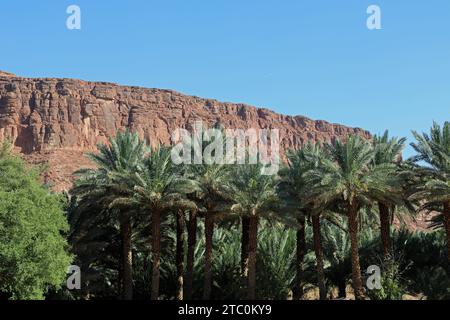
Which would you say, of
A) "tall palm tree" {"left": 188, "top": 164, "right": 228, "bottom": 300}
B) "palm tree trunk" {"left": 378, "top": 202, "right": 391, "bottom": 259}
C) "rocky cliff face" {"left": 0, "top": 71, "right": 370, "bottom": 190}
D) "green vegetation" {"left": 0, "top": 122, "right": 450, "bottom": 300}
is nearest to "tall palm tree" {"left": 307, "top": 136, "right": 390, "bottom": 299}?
"green vegetation" {"left": 0, "top": 122, "right": 450, "bottom": 300}

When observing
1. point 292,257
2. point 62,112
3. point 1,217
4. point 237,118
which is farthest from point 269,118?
point 1,217

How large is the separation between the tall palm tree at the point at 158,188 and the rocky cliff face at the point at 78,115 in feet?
247

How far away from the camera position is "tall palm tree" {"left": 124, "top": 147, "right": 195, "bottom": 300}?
1054 inches

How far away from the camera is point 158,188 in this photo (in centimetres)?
2712

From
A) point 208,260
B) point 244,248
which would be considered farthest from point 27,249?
point 244,248

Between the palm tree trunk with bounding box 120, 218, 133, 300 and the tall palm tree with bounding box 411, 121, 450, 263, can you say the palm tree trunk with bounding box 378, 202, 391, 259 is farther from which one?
the palm tree trunk with bounding box 120, 218, 133, 300

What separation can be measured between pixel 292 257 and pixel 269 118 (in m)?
141

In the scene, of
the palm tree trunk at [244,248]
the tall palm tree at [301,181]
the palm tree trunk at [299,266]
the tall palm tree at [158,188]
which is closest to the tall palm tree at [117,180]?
the tall palm tree at [158,188]

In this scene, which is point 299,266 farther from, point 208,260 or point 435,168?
point 435,168

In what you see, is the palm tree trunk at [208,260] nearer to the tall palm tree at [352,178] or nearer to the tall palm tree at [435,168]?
the tall palm tree at [352,178]
